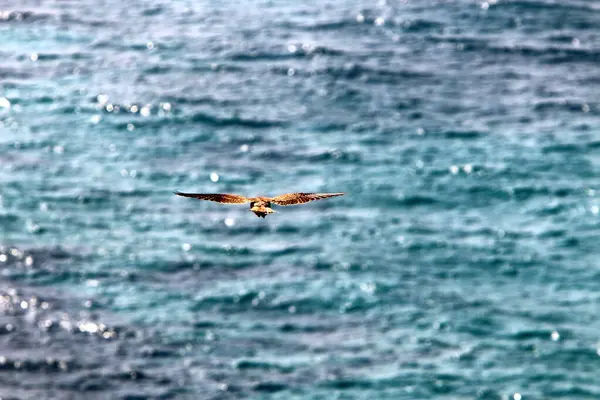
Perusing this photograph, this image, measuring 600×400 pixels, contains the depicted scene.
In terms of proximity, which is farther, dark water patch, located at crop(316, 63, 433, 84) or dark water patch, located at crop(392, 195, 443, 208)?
dark water patch, located at crop(316, 63, 433, 84)

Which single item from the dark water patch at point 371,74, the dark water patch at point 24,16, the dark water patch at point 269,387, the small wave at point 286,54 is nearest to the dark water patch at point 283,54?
the small wave at point 286,54

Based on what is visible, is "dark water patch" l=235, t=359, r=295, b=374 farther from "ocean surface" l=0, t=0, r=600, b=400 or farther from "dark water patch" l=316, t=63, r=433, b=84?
"dark water patch" l=316, t=63, r=433, b=84

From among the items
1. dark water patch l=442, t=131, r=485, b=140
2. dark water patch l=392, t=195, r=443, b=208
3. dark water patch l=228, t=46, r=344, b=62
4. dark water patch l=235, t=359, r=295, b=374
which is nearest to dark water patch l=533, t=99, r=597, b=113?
dark water patch l=442, t=131, r=485, b=140

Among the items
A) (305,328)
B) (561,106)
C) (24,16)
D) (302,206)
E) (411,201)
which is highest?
(24,16)

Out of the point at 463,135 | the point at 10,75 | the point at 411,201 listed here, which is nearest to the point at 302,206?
the point at 411,201

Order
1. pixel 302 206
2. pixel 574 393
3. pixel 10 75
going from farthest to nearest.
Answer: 1. pixel 10 75
2. pixel 302 206
3. pixel 574 393

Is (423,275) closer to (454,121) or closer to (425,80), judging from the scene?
(454,121)

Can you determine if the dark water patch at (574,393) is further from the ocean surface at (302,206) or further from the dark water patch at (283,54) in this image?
the dark water patch at (283,54)

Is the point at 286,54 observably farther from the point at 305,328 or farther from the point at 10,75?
the point at 305,328
